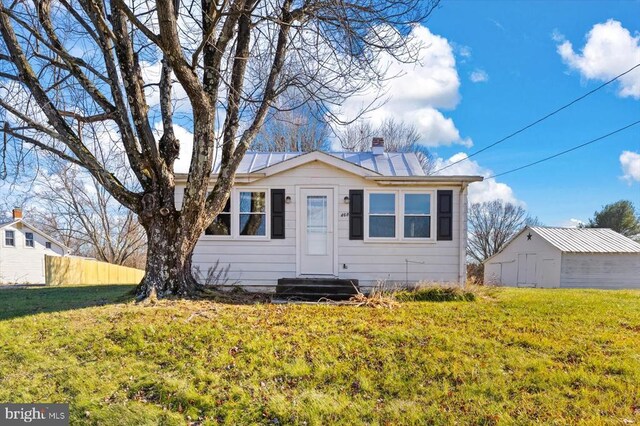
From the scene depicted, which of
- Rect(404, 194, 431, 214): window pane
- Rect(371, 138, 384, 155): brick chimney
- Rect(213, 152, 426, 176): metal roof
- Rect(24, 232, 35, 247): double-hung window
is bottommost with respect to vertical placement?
Rect(24, 232, 35, 247): double-hung window

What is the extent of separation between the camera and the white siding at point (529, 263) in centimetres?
1783

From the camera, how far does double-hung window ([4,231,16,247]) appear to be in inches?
909

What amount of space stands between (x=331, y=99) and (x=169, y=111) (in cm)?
296

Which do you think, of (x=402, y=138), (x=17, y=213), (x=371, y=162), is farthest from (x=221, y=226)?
(x=17, y=213)

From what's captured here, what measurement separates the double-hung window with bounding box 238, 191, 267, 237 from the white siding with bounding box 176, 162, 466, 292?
264 millimetres

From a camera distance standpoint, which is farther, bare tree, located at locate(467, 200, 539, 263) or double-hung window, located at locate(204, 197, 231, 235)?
bare tree, located at locate(467, 200, 539, 263)

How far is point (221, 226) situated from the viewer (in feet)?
28.8

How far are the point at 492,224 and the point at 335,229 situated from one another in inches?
1152

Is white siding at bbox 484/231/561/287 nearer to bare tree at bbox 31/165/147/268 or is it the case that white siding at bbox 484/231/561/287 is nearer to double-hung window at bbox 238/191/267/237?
double-hung window at bbox 238/191/267/237

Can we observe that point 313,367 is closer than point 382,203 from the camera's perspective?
Yes

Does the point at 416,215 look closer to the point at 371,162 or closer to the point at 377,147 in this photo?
the point at 371,162

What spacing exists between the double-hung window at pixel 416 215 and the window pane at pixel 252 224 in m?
3.41

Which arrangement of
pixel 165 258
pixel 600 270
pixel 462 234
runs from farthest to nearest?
1. pixel 600 270
2. pixel 462 234
3. pixel 165 258

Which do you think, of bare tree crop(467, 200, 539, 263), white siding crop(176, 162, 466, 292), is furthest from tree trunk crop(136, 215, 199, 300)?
bare tree crop(467, 200, 539, 263)
